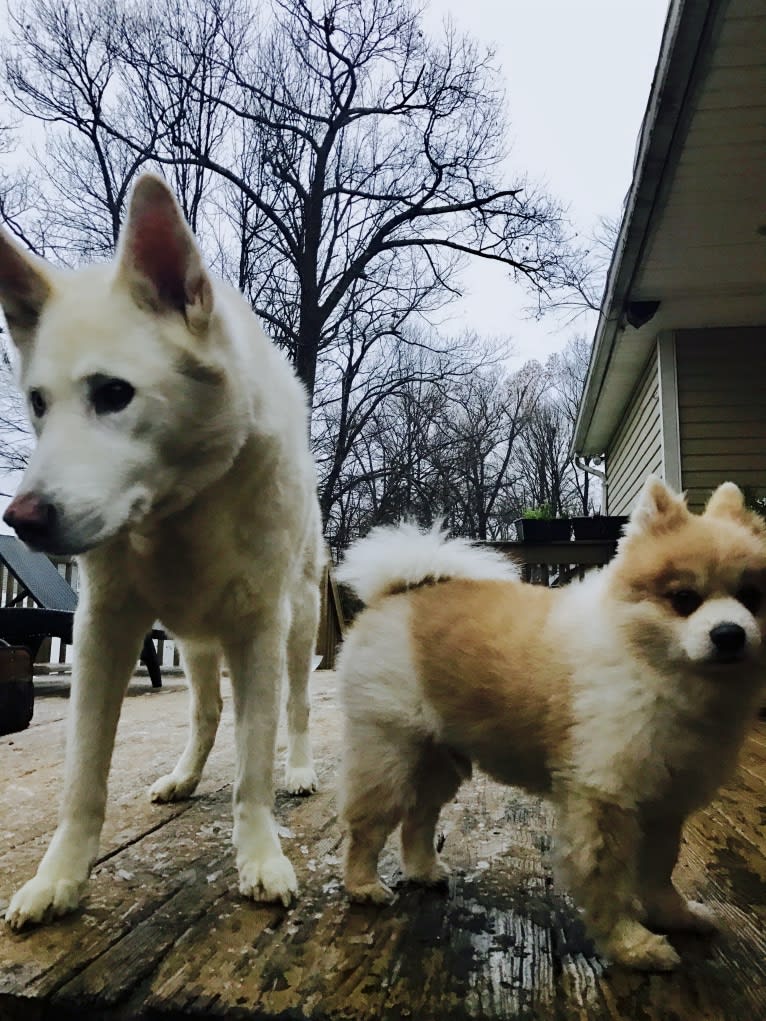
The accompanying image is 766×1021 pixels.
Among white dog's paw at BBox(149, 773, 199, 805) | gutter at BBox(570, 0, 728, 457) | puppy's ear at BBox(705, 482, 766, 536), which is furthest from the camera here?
gutter at BBox(570, 0, 728, 457)

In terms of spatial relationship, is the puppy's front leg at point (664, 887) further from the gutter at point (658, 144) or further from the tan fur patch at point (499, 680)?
the gutter at point (658, 144)

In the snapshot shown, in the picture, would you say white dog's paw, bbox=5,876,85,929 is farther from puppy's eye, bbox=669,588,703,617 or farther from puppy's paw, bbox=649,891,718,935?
puppy's eye, bbox=669,588,703,617

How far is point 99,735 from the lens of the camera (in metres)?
1.57

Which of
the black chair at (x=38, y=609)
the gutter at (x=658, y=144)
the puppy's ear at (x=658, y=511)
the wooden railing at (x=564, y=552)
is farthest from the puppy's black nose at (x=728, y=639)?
the wooden railing at (x=564, y=552)

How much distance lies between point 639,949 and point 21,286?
145 centimetres

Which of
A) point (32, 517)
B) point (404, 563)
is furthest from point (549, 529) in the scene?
point (32, 517)

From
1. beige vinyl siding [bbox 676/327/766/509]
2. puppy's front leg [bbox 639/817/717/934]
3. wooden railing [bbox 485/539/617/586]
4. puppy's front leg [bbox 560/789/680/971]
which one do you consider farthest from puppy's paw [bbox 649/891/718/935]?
beige vinyl siding [bbox 676/327/766/509]

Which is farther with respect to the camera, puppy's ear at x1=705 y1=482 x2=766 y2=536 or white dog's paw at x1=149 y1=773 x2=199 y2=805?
white dog's paw at x1=149 y1=773 x2=199 y2=805

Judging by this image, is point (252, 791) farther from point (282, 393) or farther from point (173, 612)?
point (282, 393)

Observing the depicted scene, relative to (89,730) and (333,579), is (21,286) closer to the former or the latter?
(89,730)

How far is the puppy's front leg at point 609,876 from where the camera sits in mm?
1154

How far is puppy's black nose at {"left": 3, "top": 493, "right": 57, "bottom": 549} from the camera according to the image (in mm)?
1165

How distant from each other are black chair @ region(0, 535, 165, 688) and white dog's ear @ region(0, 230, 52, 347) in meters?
3.16

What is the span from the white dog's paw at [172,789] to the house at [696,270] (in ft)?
10.3
